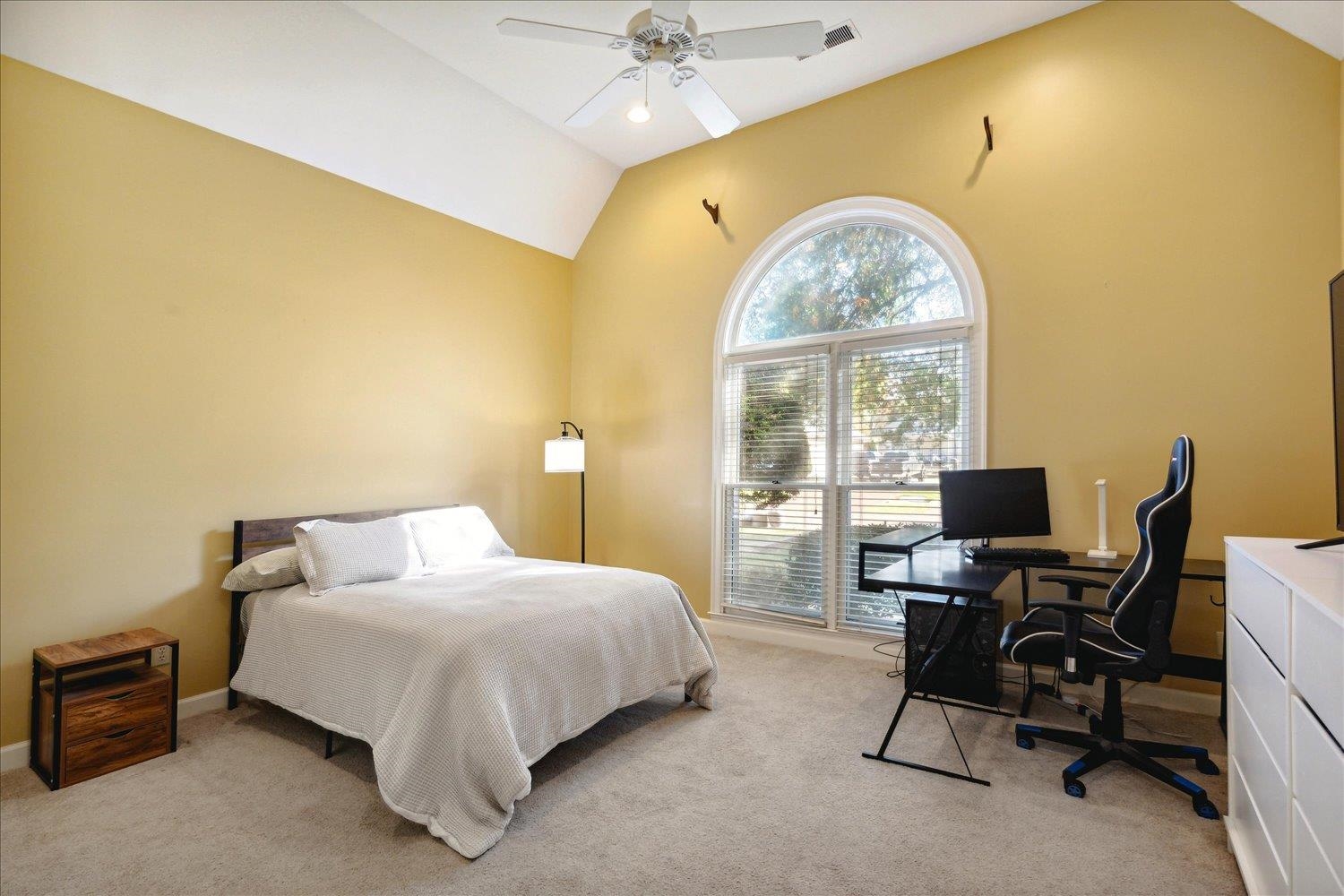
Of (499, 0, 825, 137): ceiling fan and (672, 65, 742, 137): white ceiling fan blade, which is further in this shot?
(672, 65, 742, 137): white ceiling fan blade

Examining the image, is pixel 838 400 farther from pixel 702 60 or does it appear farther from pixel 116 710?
pixel 116 710

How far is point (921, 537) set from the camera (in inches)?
128

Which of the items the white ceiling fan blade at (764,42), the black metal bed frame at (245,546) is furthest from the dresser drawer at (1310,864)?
the black metal bed frame at (245,546)

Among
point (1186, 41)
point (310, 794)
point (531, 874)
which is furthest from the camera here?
point (1186, 41)

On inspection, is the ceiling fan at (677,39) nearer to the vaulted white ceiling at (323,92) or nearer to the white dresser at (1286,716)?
the vaulted white ceiling at (323,92)

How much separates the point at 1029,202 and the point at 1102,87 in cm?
62

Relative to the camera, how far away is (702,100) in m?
3.12

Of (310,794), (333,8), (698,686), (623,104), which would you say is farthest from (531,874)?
(623,104)

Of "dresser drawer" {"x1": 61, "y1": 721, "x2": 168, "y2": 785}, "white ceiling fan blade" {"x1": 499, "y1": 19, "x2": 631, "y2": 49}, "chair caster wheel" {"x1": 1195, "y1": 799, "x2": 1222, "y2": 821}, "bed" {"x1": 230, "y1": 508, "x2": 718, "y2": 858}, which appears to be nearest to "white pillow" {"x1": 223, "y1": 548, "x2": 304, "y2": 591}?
"bed" {"x1": 230, "y1": 508, "x2": 718, "y2": 858}

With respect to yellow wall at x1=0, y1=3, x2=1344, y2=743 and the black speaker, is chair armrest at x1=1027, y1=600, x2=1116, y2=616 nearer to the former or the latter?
the black speaker

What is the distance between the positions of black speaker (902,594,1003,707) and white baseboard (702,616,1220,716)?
0.42 meters

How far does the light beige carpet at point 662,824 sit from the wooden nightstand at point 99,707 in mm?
83

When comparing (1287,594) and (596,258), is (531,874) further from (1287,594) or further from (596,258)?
(596,258)

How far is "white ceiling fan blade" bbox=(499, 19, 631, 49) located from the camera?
266 cm
